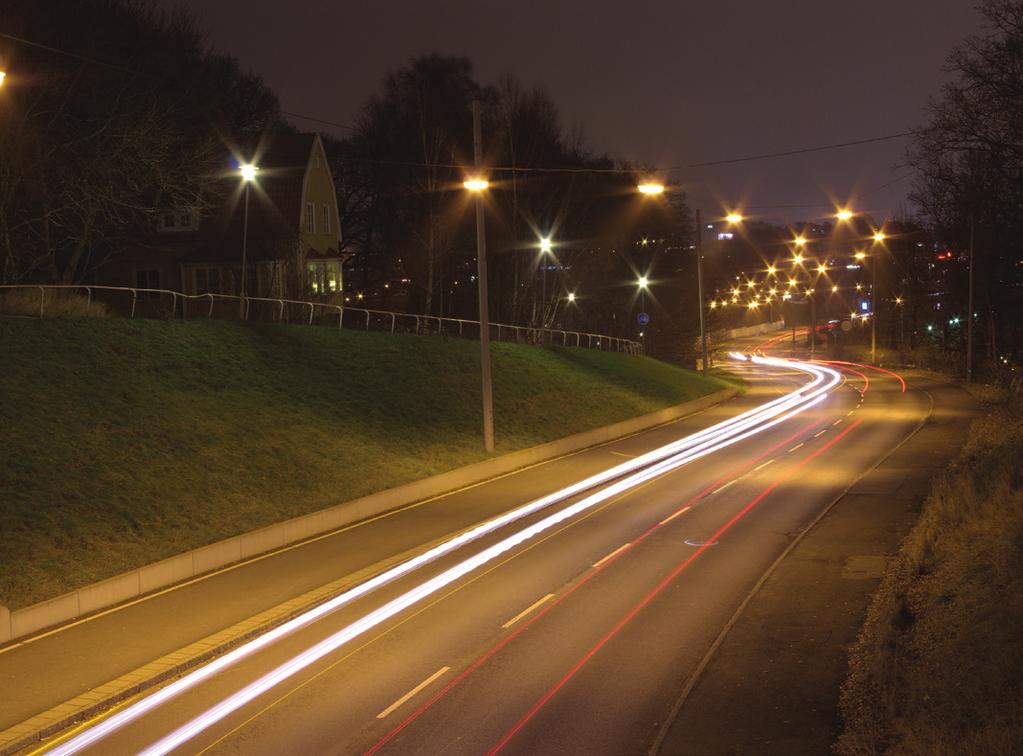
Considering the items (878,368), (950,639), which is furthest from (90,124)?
(878,368)

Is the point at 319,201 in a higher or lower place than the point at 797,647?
higher

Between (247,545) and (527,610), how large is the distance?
569 cm

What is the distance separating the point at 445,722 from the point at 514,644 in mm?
2612

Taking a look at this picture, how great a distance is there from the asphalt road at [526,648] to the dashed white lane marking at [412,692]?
1.2 inches

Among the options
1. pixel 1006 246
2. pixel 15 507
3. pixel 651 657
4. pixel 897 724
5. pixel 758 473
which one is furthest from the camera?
pixel 1006 246

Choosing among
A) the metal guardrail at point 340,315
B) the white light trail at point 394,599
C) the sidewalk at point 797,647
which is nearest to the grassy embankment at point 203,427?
the metal guardrail at point 340,315

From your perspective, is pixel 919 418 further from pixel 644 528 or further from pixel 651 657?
pixel 651 657

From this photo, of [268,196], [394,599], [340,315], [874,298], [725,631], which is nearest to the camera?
[725,631]

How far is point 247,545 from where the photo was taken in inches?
681

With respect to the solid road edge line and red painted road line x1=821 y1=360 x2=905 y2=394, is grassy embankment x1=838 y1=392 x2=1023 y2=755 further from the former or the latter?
red painted road line x1=821 y1=360 x2=905 y2=394

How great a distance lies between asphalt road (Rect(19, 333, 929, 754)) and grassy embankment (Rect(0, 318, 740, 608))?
295 cm

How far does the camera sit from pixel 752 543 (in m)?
18.0

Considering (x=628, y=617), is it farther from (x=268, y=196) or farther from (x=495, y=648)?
(x=268, y=196)

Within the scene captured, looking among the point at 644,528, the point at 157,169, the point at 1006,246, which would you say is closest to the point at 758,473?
the point at 644,528
